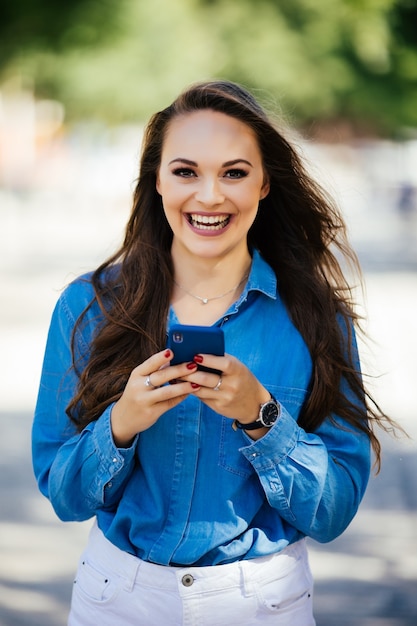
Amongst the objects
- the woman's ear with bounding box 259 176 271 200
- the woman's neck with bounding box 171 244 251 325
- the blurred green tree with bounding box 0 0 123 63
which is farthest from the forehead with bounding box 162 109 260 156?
the blurred green tree with bounding box 0 0 123 63

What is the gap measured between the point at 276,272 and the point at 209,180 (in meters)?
0.37

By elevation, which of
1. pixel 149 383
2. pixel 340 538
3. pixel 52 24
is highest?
pixel 52 24

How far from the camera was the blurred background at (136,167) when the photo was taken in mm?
4934

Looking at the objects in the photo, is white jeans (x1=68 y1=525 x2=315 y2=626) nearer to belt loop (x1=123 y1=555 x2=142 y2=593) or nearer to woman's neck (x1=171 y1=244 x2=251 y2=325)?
belt loop (x1=123 y1=555 x2=142 y2=593)

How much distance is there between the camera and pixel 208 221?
2.62 m

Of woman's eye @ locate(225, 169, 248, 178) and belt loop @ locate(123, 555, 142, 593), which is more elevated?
woman's eye @ locate(225, 169, 248, 178)

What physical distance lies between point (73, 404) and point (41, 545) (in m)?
2.97

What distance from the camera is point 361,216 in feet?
99.0

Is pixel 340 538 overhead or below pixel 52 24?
below

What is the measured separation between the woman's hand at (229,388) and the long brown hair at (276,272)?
0.25 m

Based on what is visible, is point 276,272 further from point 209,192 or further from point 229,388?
point 229,388

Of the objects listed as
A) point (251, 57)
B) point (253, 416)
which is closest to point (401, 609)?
point (253, 416)

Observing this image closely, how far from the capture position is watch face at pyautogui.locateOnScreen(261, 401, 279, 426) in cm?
241

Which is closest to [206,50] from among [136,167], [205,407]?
Answer: [136,167]
